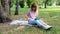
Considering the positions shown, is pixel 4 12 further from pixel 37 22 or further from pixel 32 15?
pixel 37 22

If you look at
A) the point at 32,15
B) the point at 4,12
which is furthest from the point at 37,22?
the point at 4,12

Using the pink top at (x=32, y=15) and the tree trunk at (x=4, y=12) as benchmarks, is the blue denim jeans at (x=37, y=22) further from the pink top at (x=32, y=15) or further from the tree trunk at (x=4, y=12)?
the tree trunk at (x=4, y=12)

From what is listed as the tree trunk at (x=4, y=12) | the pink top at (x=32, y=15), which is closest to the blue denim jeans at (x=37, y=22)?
the pink top at (x=32, y=15)

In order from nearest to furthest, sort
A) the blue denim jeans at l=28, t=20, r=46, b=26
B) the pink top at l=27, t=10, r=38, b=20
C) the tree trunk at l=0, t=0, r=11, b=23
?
the blue denim jeans at l=28, t=20, r=46, b=26, the pink top at l=27, t=10, r=38, b=20, the tree trunk at l=0, t=0, r=11, b=23

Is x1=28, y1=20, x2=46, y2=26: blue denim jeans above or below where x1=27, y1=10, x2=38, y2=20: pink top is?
below

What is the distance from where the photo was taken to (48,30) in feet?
27.8

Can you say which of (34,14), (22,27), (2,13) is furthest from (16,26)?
(2,13)

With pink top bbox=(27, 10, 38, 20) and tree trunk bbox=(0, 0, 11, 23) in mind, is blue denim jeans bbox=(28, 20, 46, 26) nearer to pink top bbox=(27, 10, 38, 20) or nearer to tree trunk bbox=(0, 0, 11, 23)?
pink top bbox=(27, 10, 38, 20)

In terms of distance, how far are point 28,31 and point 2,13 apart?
3217 millimetres

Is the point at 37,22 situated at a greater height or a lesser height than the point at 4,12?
lesser

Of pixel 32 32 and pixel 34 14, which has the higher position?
pixel 34 14

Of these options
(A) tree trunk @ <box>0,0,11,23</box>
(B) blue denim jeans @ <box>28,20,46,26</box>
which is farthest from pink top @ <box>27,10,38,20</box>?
(A) tree trunk @ <box>0,0,11,23</box>

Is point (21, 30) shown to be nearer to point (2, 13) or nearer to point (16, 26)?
point (16, 26)

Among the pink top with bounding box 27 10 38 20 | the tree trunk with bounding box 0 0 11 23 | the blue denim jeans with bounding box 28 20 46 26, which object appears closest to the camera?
the blue denim jeans with bounding box 28 20 46 26
